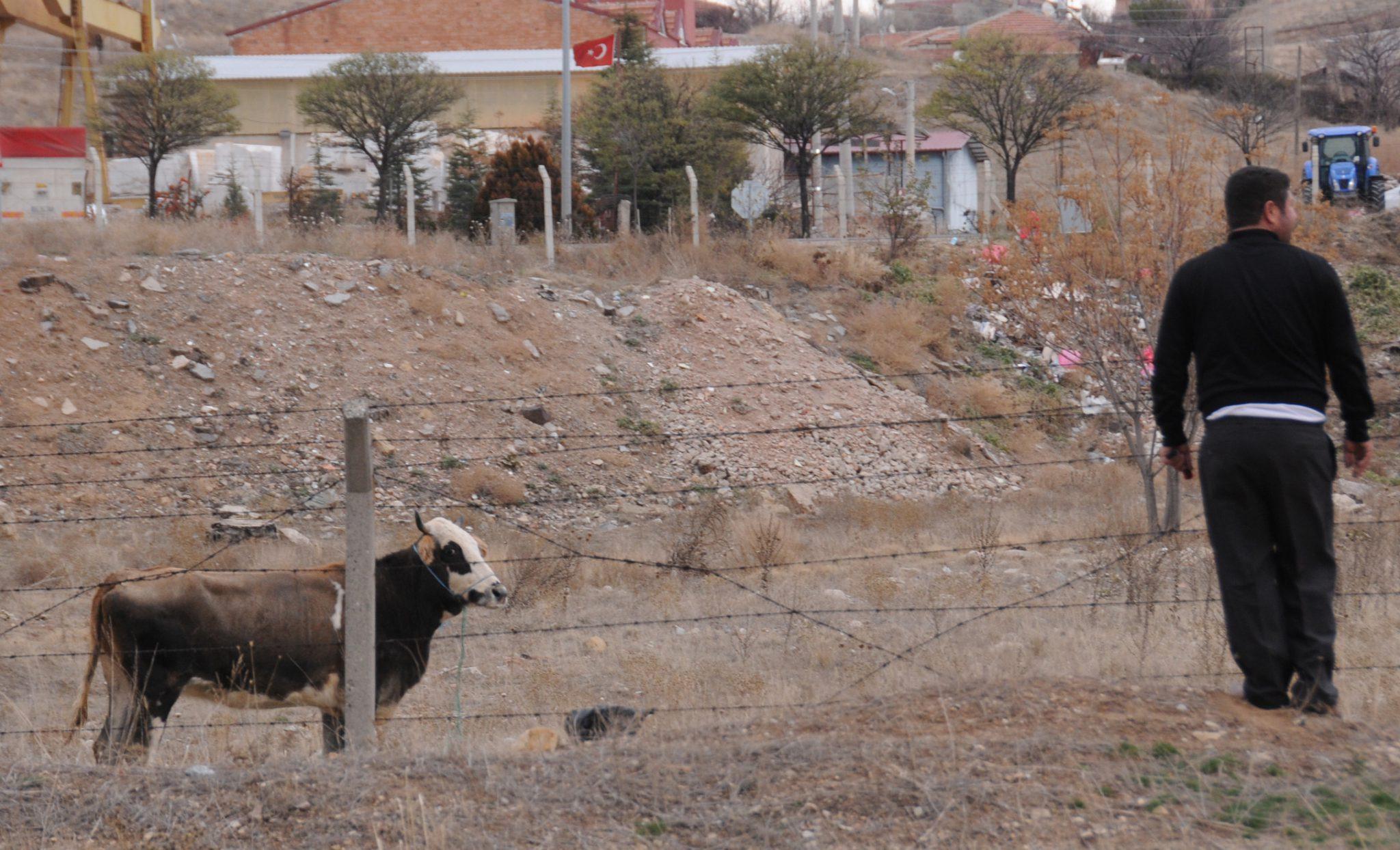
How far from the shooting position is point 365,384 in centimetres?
1817

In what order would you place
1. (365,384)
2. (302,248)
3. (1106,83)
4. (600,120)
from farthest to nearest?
(1106,83)
(600,120)
(302,248)
(365,384)

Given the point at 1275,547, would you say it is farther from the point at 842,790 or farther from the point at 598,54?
the point at 598,54

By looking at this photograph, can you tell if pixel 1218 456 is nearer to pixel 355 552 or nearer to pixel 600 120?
pixel 355 552

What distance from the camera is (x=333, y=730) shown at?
6812 millimetres

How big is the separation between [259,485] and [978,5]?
9469cm

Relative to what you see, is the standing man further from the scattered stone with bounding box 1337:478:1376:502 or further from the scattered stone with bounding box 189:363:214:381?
the scattered stone with bounding box 189:363:214:381

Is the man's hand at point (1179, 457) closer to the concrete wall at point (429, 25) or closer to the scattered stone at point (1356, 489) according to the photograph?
the scattered stone at point (1356, 489)

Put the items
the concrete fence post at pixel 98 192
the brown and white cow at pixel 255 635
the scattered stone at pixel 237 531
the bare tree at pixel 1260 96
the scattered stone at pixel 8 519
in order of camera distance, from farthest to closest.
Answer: the bare tree at pixel 1260 96 < the concrete fence post at pixel 98 192 < the scattered stone at pixel 237 531 < the scattered stone at pixel 8 519 < the brown and white cow at pixel 255 635

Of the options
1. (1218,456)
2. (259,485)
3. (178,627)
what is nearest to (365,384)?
(259,485)

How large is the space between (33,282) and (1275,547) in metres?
17.7

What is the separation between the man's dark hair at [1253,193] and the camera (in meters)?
5.16

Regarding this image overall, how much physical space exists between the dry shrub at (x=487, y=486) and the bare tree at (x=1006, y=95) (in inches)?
851

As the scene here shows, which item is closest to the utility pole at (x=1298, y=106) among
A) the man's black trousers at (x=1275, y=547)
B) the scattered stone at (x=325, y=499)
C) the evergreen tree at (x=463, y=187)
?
the evergreen tree at (x=463, y=187)

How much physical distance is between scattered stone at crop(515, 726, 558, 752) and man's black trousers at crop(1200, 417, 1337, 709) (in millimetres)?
3051
